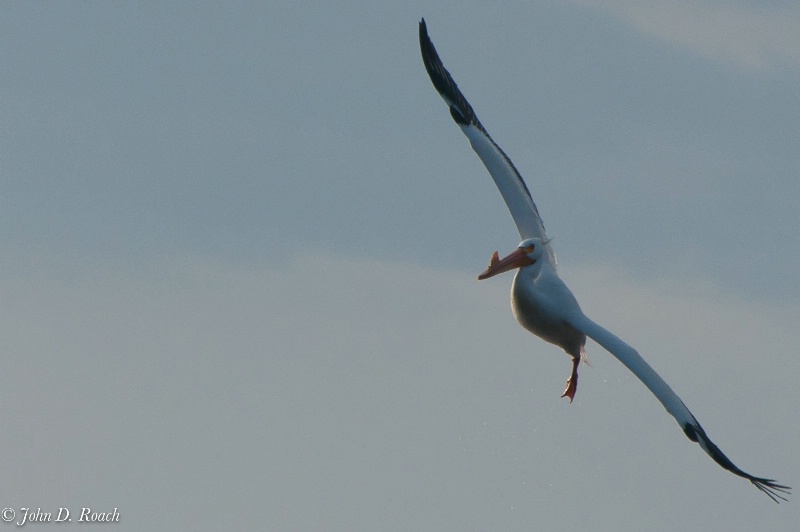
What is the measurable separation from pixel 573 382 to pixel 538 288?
1.43 meters

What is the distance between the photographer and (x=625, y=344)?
674 inches

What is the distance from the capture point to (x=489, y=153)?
20.8 meters

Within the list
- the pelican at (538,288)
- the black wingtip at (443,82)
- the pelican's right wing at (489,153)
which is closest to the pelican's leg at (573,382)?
the pelican at (538,288)

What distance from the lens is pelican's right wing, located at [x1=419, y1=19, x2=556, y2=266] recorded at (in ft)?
67.1

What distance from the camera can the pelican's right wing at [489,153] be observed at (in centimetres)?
2044

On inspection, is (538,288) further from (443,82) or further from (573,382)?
(443,82)

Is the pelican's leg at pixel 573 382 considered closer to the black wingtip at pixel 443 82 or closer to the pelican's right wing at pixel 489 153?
the pelican's right wing at pixel 489 153

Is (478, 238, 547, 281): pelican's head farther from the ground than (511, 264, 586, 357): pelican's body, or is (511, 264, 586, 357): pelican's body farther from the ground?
(478, 238, 547, 281): pelican's head

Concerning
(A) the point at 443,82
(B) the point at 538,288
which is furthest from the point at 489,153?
(B) the point at 538,288

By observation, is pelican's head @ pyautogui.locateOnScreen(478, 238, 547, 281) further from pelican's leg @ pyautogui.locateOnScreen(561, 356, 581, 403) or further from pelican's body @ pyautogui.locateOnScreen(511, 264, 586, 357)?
pelican's leg @ pyautogui.locateOnScreen(561, 356, 581, 403)

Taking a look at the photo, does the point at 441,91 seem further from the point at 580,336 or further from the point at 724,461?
the point at 724,461

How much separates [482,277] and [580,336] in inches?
56.8

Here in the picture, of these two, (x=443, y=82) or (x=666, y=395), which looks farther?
(x=443, y=82)

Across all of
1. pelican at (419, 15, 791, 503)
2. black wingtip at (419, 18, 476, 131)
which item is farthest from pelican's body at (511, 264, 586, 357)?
black wingtip at (419, 18, 476, 131)
